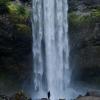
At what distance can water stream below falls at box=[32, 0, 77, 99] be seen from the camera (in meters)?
55.3

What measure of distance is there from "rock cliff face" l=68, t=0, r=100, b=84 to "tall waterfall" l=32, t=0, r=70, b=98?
3.34 ft

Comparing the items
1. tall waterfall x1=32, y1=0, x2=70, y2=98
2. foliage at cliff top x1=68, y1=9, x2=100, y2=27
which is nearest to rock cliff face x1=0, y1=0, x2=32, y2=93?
tall waterfall x1=32, y1=0, x2=70, y2=98

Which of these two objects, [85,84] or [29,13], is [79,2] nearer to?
[29,13]

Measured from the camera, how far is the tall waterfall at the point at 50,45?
55375 mm

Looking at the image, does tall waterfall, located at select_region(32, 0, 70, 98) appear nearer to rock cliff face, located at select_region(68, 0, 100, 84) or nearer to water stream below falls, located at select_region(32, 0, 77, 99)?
water stream below falls, located at select_region(32, 0, 77, 99)

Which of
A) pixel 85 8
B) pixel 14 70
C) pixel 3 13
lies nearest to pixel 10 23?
pixel 3 13

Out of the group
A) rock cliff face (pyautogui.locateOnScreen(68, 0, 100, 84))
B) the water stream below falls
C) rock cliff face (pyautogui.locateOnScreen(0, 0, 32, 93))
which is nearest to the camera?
rock cliff face (pyautogui.locateOnScreen(0, 0, 32, 93))

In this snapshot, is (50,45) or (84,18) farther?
(50,45)

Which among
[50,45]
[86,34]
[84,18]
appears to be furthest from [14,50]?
[84,18]

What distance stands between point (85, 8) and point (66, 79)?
31.6 ft

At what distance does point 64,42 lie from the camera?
5647 cm

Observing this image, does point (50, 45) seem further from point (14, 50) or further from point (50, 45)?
point (14, 50)

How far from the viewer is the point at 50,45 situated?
55.9m

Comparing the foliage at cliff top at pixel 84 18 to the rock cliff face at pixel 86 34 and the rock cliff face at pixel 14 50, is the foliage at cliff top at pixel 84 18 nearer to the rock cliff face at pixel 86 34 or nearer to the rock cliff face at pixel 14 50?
the rock cliff face at pixel 86 34
